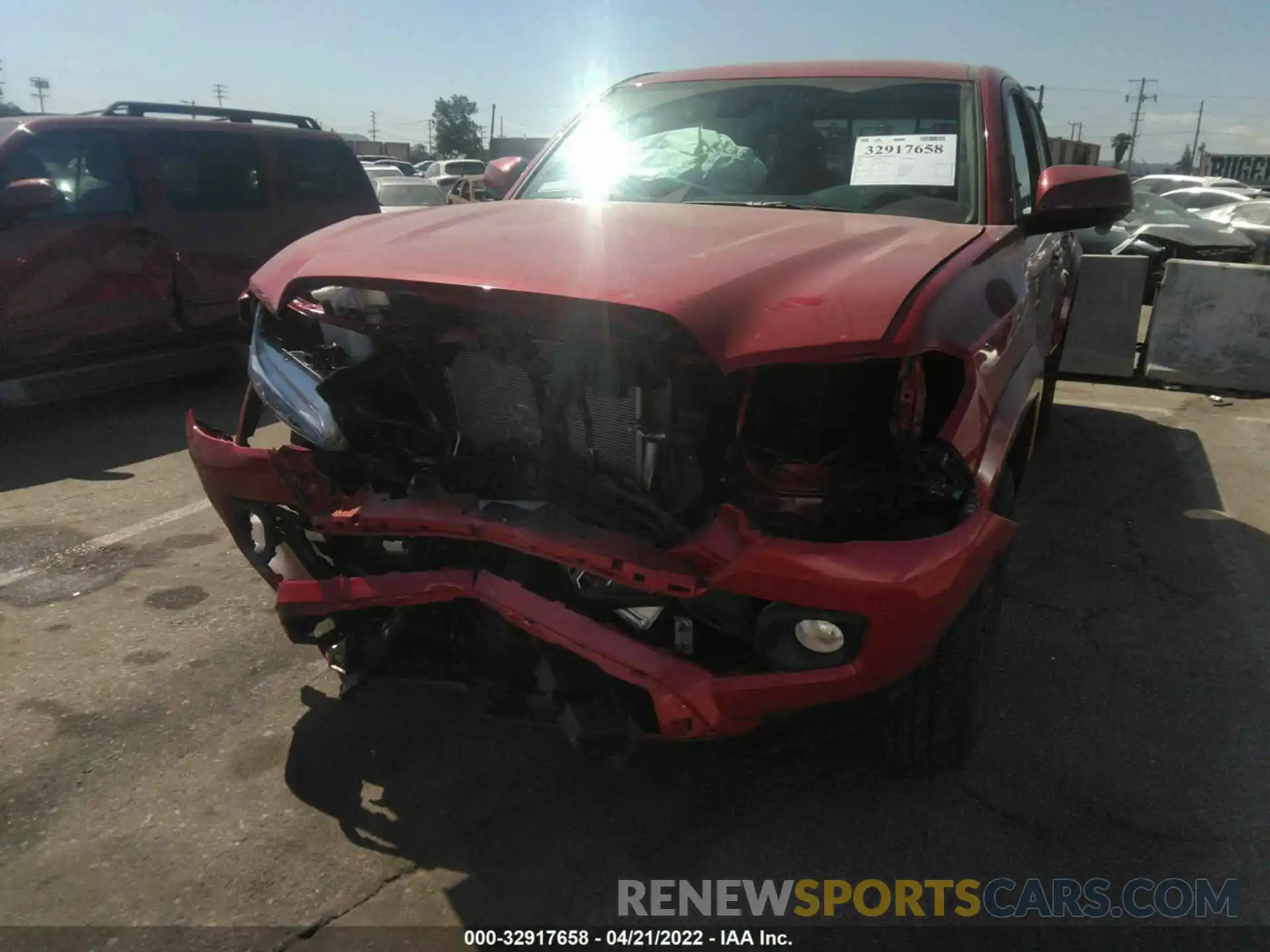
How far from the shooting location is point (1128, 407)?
6.97 metres

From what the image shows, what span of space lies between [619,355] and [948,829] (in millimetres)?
1444

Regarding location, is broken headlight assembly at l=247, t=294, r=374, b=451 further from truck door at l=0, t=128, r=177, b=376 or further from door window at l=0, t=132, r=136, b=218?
door window at l=0, t=132, r=136, b=218

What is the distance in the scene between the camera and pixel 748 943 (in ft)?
6.97

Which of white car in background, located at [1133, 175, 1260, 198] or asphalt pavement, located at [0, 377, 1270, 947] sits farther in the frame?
white car in background, located at [1133, 175, 1260, 198]

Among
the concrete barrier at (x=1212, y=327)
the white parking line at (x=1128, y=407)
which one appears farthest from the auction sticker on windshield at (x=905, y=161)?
the concrete barrier at (x=1212, y=327)

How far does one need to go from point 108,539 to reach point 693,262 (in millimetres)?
3244

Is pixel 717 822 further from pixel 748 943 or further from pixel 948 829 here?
pixel 948 829

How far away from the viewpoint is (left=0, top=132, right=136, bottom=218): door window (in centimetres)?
582

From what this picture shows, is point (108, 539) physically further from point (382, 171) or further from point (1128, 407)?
point (382, 171)

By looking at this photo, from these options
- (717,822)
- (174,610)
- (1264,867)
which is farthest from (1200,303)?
(174,610)

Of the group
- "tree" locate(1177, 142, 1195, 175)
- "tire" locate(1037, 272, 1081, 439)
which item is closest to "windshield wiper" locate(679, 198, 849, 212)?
"tire" locate(1037, 272, 1081, 439)

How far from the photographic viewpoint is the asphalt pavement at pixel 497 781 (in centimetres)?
224

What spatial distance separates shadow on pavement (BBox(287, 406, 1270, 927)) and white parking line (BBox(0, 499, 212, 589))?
1.70 m

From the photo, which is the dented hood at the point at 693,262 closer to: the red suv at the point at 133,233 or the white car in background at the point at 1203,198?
the red suv at the point at 133,233
